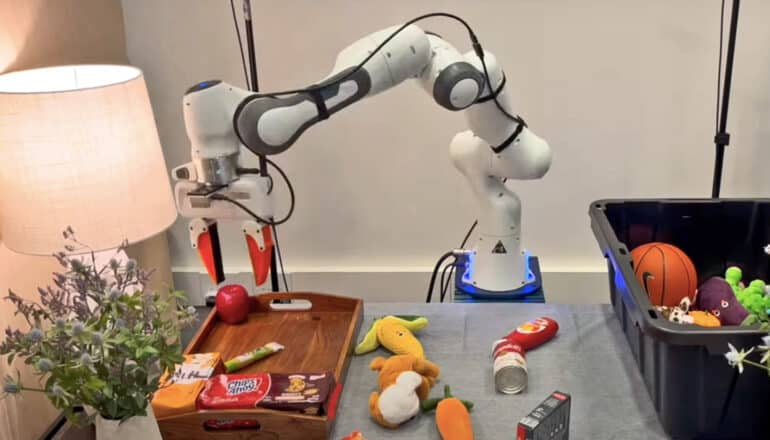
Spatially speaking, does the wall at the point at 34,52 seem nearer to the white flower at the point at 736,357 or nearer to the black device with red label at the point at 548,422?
the black device with red label at the point at 548,422

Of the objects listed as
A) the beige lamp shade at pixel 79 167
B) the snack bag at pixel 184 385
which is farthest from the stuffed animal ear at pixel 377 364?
the beige lamp shade at pixel 79 167

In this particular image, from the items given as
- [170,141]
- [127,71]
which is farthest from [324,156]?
[127,71]

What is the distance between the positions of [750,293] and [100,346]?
0.97m

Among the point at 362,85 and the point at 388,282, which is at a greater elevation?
the point at 362,85

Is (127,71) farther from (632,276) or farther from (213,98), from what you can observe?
(632,276)

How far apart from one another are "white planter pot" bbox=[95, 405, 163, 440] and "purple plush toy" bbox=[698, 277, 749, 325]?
86 centimetres

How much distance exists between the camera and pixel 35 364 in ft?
2.56

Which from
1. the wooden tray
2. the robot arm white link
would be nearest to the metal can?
the wooden tray

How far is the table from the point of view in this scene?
1083 mm

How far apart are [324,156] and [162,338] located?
137 cm

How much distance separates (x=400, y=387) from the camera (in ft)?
3.59

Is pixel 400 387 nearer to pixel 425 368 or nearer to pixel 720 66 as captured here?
pixel 425 368

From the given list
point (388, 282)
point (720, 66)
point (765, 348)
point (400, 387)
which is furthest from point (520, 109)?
point (765, 348)

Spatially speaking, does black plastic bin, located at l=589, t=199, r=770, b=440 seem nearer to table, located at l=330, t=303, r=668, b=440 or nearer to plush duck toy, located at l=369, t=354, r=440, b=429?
table, located at l=330, t=303, r=668, b=440
